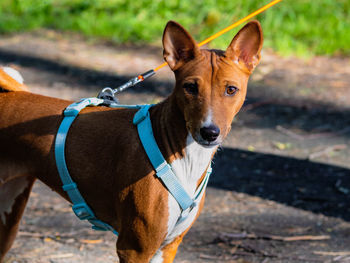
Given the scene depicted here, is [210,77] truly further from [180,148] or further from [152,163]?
[152,163]

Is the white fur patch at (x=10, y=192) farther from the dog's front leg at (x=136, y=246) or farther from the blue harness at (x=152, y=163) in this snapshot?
the dog's front leg at (x=136, y=246)

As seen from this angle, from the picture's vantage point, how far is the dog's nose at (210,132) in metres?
2.56

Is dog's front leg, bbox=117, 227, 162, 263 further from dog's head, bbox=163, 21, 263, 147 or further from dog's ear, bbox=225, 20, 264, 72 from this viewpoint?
dog's ear, bbox=225, 20, 264, 72

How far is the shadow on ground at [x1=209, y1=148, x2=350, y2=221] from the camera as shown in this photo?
4.88 m

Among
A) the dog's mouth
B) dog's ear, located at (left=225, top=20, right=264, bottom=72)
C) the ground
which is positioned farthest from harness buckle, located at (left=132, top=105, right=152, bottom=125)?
the ground

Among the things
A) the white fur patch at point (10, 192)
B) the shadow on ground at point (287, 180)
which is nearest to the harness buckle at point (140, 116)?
the white fur patch at point (10, 192)

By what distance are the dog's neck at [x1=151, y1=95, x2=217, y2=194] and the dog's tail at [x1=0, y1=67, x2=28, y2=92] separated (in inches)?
40.8

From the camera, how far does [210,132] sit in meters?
2.56

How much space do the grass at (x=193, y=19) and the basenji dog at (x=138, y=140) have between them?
5.80m

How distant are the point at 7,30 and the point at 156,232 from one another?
28.6 ft

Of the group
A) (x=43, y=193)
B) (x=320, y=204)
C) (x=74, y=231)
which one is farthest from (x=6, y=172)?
(x=320, y=204)

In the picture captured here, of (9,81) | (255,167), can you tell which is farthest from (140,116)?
(255,167)

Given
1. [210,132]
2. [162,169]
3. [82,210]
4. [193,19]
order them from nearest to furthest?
[210,132] < [162,169] < [82,210] < [193,19]

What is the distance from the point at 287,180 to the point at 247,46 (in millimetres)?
2732
